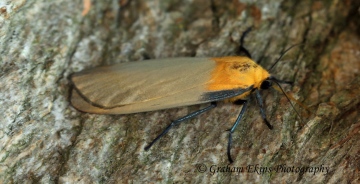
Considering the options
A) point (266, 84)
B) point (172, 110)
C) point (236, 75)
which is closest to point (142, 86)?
point (172, 110)

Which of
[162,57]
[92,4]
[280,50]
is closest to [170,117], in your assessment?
[162,57]

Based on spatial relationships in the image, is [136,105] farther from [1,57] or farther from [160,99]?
[1,57]
